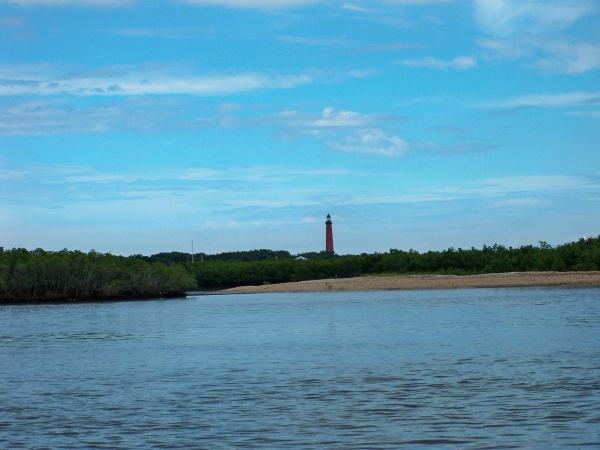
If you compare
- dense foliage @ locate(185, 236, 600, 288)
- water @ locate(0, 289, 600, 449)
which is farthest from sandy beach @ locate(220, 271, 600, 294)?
water @ locate(0, 289, 600, 449)

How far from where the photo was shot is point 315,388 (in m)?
18.5

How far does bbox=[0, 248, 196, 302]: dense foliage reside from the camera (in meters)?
90.4

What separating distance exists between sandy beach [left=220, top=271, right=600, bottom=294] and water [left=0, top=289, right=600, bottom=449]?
5235cm

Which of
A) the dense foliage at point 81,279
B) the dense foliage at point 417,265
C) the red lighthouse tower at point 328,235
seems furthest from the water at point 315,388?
the red lighthouse tower at point 328,235

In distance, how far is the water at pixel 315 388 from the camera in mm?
13438

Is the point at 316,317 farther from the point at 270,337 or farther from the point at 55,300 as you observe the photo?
the point at 55,300

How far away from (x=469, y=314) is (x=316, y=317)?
844 centimetres

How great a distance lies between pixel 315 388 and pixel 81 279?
Result: 7693cm

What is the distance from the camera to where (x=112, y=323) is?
160ft

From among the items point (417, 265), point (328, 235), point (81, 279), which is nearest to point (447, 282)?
point (417, 265)

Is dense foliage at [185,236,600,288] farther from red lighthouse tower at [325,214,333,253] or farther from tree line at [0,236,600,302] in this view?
red lighthouse tower at [325,214,333,253]

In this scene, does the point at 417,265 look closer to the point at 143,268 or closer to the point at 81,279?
the point at 143,268

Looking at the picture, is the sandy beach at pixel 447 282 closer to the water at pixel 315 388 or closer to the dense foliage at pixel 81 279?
the dense foliage at pixel 81 279

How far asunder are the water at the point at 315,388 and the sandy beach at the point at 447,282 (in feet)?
172
